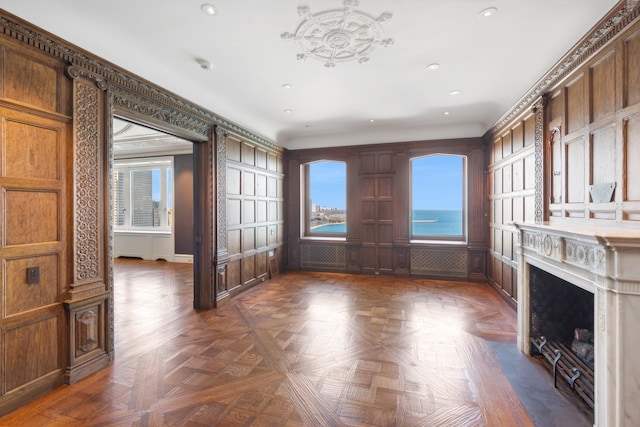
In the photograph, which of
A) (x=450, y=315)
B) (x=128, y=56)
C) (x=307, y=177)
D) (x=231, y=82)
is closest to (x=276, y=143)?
(x=307, y=177)

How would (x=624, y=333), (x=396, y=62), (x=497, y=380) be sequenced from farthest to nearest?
1. (x=396, y=62)
2. (x=497, y=380)
3. (x=624, y=333)

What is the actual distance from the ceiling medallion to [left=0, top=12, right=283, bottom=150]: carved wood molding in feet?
5.11

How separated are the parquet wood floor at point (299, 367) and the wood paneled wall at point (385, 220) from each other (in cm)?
130

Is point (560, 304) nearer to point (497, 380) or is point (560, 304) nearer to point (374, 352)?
point (497, 380)

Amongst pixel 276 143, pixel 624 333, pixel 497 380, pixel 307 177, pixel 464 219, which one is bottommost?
pixel 497 380

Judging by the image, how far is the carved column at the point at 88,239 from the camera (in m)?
2.34

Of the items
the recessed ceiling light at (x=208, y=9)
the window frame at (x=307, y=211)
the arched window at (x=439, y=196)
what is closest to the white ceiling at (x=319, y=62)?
the recessed ceiling light at (x=208, y=9)

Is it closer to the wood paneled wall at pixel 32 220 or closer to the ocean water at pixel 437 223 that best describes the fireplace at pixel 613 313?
the wood paneled wall at pixel 32 220

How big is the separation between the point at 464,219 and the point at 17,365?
6.38 m

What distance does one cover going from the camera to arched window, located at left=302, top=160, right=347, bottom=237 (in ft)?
21.6

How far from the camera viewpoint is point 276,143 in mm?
5887

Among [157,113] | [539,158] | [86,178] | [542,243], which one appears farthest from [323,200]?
[86,178]

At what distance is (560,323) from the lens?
2664 millimetres

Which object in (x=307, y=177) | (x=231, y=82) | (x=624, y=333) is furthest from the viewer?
(x=307, y=177)
